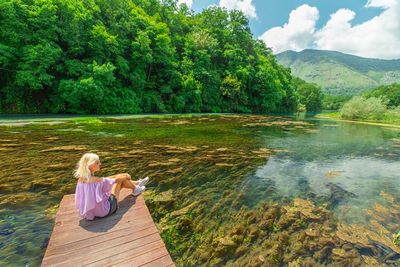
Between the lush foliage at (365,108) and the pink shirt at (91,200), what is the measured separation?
54.2 meters

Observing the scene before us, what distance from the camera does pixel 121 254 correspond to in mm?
3133

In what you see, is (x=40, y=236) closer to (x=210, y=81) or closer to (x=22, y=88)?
(x=22, y=88)

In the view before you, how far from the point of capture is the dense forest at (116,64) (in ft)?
80.9

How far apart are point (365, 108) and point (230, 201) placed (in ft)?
168

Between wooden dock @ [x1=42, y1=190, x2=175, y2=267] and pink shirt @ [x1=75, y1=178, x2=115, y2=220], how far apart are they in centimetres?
14

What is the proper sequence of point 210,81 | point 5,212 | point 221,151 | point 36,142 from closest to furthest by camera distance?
1. point 5,212
2. point 36,142
3. point 221,151
4. point 210,81

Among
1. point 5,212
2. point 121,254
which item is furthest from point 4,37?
point 121,254

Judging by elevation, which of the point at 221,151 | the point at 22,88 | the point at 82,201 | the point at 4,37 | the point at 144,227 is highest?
the point at 4,37

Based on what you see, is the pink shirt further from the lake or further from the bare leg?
the lake

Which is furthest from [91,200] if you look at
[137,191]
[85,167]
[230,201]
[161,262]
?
[230,201]

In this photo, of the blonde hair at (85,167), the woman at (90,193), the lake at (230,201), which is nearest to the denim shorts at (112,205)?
the woman at (90,193)

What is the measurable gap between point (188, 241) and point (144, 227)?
108 cm

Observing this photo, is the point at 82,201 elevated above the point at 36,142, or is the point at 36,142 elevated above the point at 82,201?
the point at 82,201

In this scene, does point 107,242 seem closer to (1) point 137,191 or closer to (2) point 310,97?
(1) point 137,191
